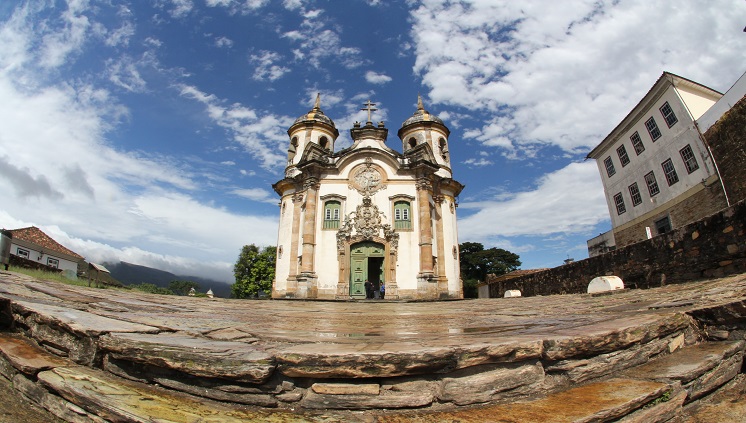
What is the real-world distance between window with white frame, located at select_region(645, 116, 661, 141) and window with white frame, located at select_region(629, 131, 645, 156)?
81 cm

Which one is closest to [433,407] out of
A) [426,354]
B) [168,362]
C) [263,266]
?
[426,354]

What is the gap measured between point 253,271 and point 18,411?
40.9 meters

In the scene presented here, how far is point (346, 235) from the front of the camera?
63.5ft

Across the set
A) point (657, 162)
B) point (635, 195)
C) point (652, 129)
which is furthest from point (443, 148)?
point (657, 162)

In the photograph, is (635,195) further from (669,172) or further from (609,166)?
(609,166)

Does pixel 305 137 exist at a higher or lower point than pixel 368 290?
higher

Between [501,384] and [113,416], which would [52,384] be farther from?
[501,384]

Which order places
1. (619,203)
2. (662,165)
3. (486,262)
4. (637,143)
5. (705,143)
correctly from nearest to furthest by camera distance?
(705,143)
(662,165)
(637,143)
(619,203)
(486,262)

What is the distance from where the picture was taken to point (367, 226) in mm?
19406

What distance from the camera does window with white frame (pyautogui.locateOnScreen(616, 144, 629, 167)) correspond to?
71.7ft

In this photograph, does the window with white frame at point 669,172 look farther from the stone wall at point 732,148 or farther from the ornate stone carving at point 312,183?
the ornate stone carving at point 312,183

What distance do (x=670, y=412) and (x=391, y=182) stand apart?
1868cm

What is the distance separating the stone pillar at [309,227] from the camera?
61.5 ft

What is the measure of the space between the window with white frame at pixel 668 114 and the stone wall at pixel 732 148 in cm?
255
